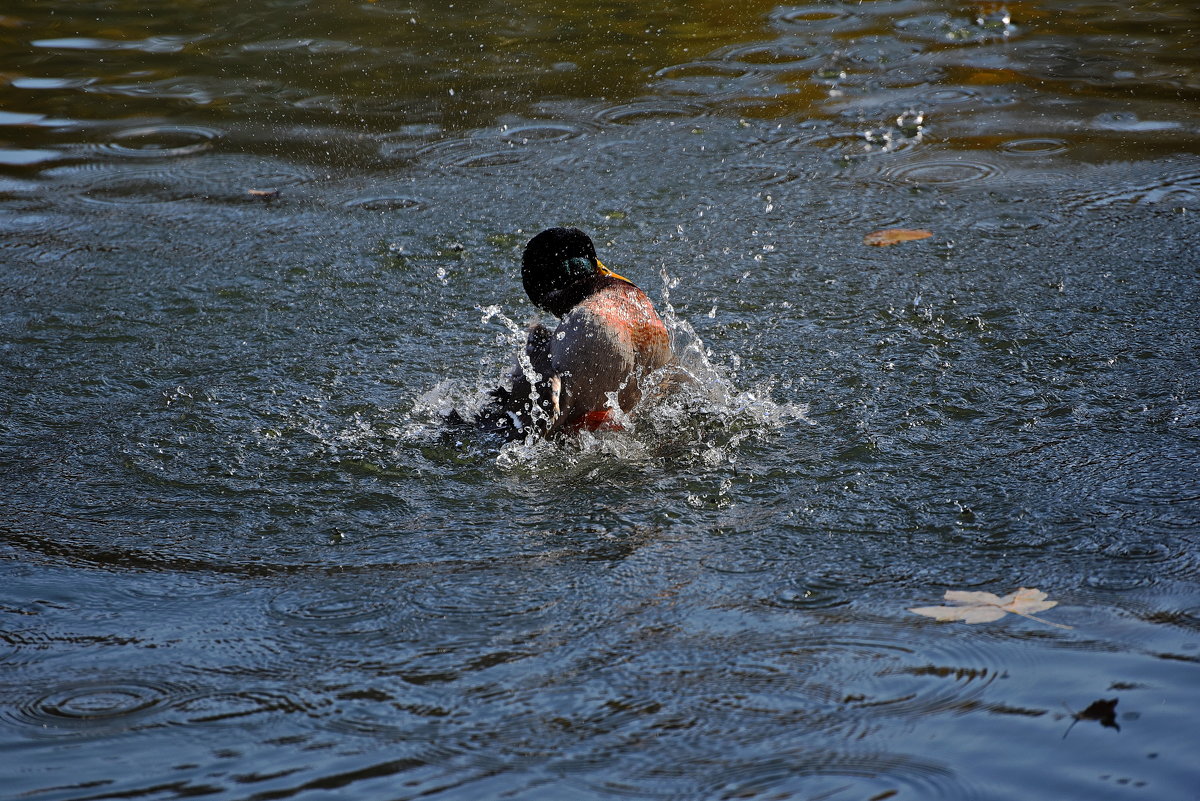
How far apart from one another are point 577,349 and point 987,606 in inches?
70.5

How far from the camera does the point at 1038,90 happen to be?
9.91 metres

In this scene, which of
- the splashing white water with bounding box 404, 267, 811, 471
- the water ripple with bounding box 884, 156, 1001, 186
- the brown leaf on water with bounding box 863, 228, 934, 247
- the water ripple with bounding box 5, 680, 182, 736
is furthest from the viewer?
the water ripple with bounding box 884, 156, 1001, 186

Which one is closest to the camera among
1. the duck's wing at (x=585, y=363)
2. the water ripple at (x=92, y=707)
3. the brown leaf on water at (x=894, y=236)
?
the water ripple at (x=92, y=707)

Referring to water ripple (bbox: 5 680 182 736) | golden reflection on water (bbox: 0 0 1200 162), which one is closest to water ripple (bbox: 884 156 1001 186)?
golden reflection on water (bbox: 0 0 1200 162)

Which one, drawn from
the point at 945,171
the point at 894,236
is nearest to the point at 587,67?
the point at 945,171

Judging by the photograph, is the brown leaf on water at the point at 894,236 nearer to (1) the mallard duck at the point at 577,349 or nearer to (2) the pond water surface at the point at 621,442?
(2) the pond water surface at the point at 621,442

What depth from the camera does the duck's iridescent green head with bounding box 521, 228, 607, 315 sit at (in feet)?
15.3

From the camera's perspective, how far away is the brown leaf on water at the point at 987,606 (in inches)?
126

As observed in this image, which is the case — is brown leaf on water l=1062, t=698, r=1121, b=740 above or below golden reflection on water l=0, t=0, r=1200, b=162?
below

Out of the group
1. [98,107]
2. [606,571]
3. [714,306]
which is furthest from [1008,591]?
[98,107]

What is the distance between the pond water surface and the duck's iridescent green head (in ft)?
1.92

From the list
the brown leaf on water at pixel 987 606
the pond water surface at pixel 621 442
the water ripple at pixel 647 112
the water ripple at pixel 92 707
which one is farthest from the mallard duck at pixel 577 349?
the water ripple at pixel 647 112

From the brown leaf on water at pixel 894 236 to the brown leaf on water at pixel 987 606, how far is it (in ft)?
12.8

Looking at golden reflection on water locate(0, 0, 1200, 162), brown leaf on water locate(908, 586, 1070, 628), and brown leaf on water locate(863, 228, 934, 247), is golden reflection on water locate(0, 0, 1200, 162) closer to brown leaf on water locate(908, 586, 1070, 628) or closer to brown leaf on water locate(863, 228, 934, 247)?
brown leaf on water locate(863, 228, 934, 247)
